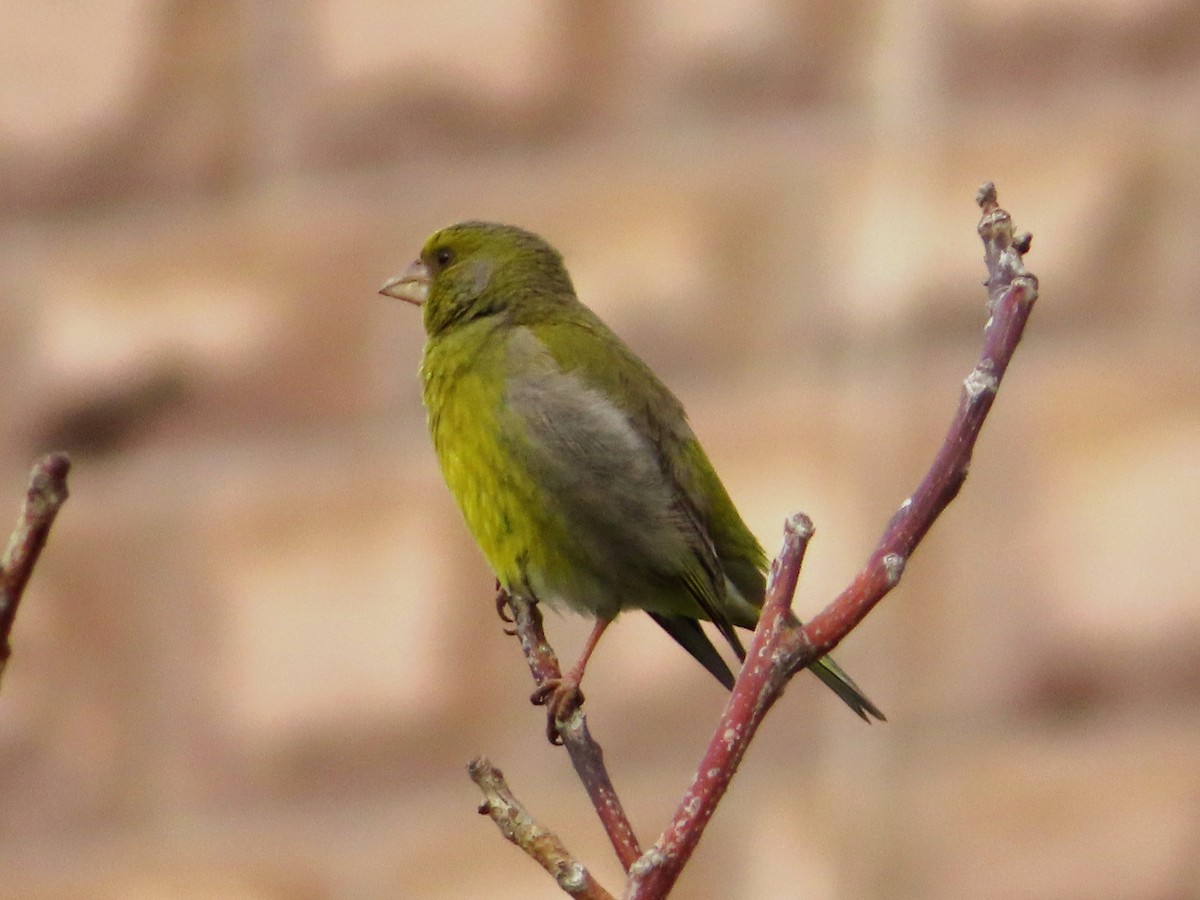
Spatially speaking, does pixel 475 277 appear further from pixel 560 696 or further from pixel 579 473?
pixel 560 696

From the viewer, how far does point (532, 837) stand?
3.64ft

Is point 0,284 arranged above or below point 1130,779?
above

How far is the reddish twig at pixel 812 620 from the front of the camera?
1.02 meters

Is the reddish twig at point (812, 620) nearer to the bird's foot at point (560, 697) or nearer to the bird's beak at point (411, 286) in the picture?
the bird's foot at point (560, 697)

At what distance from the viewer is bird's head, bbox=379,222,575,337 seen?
98.6 inches

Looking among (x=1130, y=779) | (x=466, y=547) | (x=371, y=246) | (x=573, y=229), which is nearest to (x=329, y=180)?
(x=371, y=246)

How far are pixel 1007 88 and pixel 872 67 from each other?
0.21 metres

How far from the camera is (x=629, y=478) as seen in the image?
235 centimetres

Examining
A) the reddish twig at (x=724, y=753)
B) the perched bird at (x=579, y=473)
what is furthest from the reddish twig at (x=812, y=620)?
the perched bird at (x=579, y=473)

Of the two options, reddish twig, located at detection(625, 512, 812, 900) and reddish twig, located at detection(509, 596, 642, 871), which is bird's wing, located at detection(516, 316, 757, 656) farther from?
reddish twig, located at detection(625, 512, 812, 900)

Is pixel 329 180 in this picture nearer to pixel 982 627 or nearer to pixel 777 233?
pixel 777 233

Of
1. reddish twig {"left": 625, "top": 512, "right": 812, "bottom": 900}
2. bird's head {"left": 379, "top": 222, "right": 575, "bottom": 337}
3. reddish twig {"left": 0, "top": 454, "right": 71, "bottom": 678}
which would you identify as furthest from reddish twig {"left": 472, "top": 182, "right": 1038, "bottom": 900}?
bird's head {"left": 379, "top": 222, "right": 575, "bottom": 337}

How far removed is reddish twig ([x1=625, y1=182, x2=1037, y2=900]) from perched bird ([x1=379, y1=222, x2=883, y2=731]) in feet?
3.67

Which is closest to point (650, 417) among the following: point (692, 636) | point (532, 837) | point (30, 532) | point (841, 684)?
point (692, 636)
